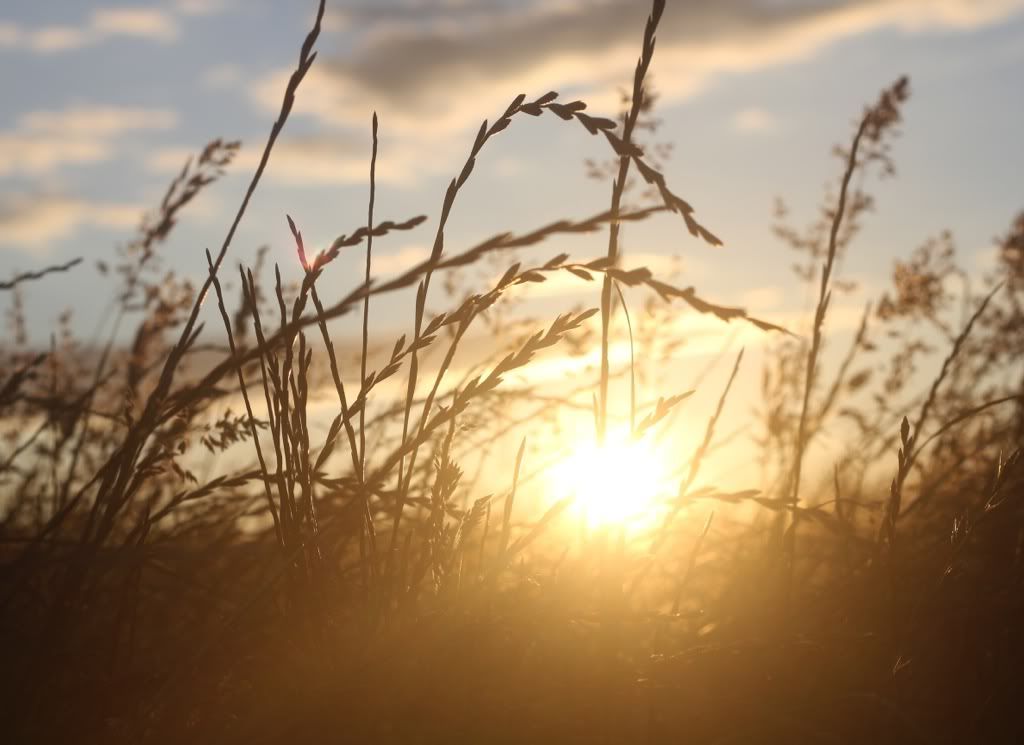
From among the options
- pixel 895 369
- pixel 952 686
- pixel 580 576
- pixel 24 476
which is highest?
pixel 895 369

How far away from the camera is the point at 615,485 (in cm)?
146

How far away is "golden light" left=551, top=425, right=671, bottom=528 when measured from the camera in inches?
56.0

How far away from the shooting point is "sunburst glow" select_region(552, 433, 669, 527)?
1.42m

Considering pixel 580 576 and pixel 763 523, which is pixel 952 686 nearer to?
pixel 580 576

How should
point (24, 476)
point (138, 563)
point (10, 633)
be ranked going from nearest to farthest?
point (138, 563) < point (10, 633) < point (24, 476)

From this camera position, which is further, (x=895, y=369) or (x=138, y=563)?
(x=895, y=369)

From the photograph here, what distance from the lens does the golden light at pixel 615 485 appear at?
4.66 feet

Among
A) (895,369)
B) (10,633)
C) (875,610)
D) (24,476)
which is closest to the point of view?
(10,633)

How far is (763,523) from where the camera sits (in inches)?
112

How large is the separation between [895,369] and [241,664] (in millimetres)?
3841

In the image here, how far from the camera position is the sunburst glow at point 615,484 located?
4.66 ft

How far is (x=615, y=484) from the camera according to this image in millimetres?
1457

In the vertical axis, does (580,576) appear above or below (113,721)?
above

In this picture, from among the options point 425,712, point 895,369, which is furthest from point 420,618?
point 895,369
